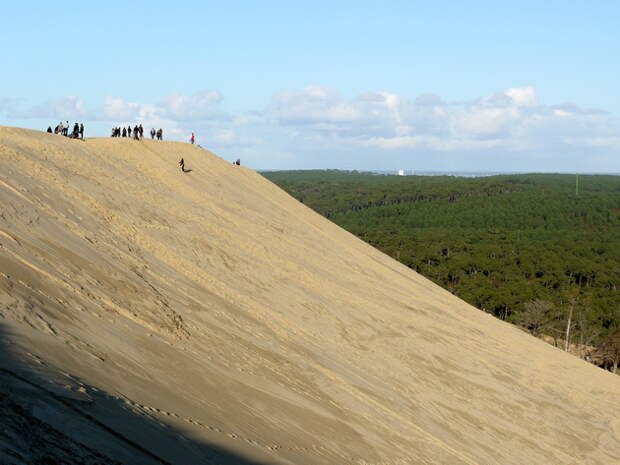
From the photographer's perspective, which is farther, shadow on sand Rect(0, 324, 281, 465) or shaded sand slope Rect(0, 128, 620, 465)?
shaded sand slope Rect(0, 128, 620, 465)

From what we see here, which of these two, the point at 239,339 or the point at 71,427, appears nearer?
the point at 71,427

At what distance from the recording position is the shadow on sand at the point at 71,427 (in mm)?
5715

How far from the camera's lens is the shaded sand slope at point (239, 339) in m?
8.64

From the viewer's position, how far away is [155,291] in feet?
48.3

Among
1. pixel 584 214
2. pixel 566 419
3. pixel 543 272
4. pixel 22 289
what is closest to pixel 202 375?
pixel 22 289

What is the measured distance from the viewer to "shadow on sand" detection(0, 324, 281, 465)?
5.71 m

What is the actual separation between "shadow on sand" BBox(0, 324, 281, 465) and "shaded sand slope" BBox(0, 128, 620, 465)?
39 millimetres

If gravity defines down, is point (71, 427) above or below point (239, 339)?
above

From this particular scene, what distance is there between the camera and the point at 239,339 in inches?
565

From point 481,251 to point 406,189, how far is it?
9513 cm

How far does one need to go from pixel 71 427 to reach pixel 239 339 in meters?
8.05

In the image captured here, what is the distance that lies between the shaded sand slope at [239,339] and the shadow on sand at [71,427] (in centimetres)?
4

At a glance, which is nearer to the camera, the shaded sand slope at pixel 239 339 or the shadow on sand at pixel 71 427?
the shadow on sand at pixel 71 427

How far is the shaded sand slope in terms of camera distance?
8.64 m
